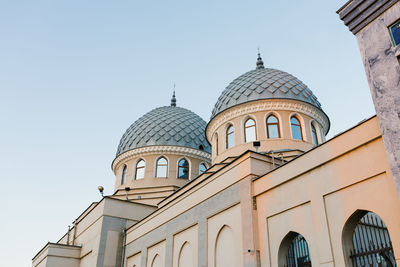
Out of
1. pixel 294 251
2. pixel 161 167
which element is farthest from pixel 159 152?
pixel 294 251

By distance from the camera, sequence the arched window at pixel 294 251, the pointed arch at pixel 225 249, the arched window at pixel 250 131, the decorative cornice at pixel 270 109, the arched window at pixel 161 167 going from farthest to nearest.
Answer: the arched window at pixel 161 167, the decorative cornice at pixel 270 109, the arched window at pixel 250 131, the pointed arch at pixel 225 249, the arched window at pixel 294 251

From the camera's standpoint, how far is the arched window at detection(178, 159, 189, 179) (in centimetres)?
2248

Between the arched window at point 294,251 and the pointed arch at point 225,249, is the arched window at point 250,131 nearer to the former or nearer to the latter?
the pointed arch at point 225,249

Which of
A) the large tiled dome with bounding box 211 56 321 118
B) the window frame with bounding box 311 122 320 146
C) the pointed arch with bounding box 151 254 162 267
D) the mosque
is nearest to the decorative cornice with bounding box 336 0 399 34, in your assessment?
the mosque

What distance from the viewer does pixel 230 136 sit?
17.4 metres

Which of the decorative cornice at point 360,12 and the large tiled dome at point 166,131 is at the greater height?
the large tiled dome at point 166,131

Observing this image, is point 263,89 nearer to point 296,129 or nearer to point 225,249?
point 296,129

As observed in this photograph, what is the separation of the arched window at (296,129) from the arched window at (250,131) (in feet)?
5.35

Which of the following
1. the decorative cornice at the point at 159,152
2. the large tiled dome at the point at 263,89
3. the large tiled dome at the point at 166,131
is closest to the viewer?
the large tiled dome at the point at 263,89

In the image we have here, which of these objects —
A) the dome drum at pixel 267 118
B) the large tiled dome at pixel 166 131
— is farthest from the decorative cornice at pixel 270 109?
the large tiled dome at pixel 166 131

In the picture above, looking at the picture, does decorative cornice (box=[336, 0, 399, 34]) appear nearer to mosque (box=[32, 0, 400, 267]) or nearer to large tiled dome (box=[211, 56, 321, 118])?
mosque (box=[32, 0, 400, 267])

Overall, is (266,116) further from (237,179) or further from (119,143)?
(119,143)

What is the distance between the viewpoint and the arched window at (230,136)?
56.3 ft

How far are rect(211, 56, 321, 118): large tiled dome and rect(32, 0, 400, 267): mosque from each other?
6 cm
